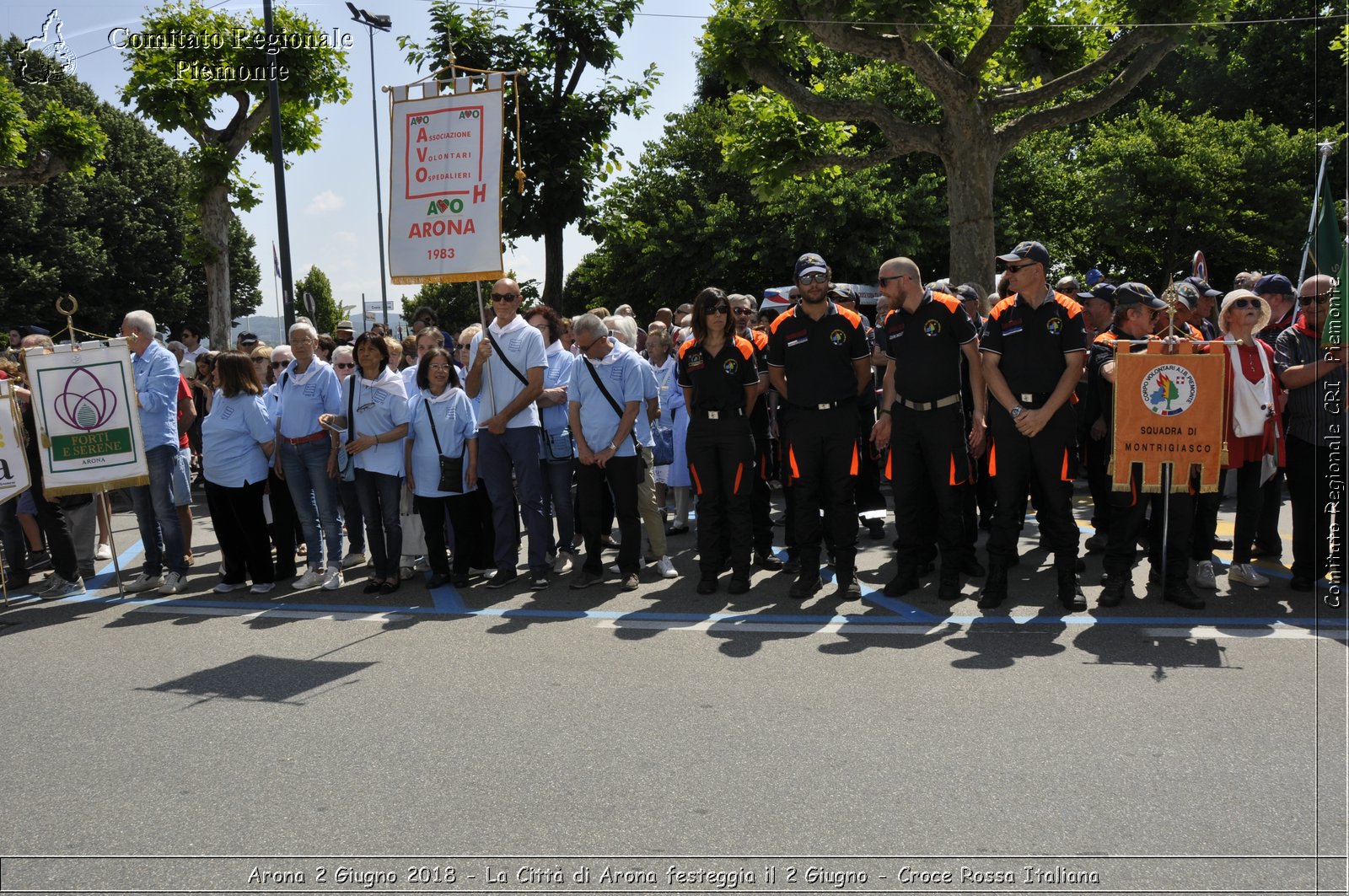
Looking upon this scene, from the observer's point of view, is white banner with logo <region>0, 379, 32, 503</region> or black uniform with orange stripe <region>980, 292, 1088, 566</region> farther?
white banner with logo <region>0, 379, 32, 503</region>

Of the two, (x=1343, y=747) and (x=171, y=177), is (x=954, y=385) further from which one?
(x=171, y=177)

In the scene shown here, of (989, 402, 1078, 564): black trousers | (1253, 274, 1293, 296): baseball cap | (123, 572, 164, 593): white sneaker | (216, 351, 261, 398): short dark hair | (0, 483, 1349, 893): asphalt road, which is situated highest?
(1253, 274, 1293, 296): baseball cap

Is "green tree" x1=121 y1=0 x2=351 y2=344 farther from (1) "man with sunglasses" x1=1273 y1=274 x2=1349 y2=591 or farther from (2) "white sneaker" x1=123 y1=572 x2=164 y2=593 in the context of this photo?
(1) "man with sunglasses" x1=1273 y1=274 x2=1349 y2=591

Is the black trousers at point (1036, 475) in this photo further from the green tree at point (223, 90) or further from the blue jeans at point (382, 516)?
the green tree at point (223, 90)

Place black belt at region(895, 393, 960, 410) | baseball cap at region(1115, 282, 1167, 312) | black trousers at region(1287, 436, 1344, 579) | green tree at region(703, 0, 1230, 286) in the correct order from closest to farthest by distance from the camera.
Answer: black trousers at region(1287, 436, 1344, 579)
black belt at region(895, 393, 960, 410)
baseball cap at region(1115, 282, 1167, 312)
green tree at region(703, 0, 1230, 286)

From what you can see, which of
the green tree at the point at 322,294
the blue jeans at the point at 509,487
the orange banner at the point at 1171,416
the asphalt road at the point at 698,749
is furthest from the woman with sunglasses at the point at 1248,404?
the green tree at the point at 322,294

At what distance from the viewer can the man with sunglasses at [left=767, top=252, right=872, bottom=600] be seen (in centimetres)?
728

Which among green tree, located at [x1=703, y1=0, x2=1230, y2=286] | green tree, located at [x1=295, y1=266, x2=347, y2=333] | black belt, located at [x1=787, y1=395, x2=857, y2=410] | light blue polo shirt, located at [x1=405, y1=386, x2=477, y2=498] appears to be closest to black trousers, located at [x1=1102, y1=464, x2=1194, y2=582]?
black belt, located at [x1=787, y1=395, x2=857, y2=410]

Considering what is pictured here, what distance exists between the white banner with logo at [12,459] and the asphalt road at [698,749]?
5.06 feet

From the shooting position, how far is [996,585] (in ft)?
22.8

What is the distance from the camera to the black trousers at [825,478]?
732cm

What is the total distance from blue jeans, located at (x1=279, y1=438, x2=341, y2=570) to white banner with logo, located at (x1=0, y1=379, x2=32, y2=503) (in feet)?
6.20

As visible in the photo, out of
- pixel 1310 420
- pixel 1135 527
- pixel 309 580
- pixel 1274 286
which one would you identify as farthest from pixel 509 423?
pixel 1274 286

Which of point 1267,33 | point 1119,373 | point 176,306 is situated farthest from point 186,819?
point 176,306
